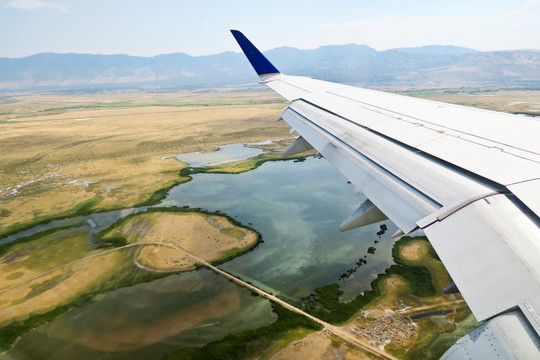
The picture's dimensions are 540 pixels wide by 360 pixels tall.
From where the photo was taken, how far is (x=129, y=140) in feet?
213

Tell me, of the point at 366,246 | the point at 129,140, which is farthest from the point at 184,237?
the point at 129,140

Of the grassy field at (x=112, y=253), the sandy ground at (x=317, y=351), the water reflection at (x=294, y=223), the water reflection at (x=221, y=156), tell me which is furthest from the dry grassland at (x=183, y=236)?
the water reflection at (x=221, y=156)

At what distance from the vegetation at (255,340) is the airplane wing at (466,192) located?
1002 cm

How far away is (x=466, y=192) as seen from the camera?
21.0 feet

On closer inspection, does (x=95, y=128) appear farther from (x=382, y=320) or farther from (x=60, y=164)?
(x=382, y=320)

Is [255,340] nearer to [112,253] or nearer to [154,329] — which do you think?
[154,329]

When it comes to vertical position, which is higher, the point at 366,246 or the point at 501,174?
the point at 501,174

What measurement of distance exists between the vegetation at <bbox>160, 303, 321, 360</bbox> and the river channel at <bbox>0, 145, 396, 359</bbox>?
Answer: 0.53m

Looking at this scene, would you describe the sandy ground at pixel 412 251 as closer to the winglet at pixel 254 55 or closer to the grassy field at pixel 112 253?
the grassy field at pixel 112 253

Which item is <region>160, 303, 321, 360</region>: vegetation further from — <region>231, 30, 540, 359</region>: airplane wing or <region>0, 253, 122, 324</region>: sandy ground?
<region>231, 30, 540, 359</region>: airplane wing

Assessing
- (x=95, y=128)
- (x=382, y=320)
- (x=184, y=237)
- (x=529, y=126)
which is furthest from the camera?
(x=95, y=128)

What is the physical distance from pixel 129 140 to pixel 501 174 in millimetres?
70464

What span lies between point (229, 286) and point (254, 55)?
687 inches

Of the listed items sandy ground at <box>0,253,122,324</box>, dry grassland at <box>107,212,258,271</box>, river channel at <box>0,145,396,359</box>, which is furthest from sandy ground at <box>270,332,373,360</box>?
sandy ground at <box>0,253,122,324</box>
